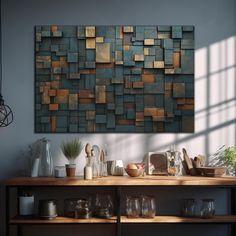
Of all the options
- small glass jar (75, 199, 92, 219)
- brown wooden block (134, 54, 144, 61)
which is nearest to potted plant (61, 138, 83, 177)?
small glass jar (75, 199, 92, 219)

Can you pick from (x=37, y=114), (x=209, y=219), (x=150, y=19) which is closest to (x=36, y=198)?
(x=37, y=114)

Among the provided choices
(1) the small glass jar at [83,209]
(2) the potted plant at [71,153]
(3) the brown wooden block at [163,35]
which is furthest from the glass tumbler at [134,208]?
(3) the brown wooden block at [163,35]

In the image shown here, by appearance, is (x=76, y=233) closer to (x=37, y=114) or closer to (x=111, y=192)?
(x=111, y=192)

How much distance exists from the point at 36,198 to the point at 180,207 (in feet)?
4.26

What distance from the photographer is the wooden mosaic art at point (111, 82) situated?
3.72 meters

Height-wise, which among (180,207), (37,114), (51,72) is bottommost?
(180,207)

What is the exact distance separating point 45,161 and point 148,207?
0.96 m

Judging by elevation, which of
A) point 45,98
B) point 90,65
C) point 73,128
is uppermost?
point 90,65

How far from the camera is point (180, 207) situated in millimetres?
3697

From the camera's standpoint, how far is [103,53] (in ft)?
12.3

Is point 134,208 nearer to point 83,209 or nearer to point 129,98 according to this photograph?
point 83,209

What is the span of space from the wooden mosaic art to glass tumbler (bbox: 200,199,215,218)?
675 millimetres

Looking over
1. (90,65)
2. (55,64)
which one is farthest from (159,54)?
(55,64)

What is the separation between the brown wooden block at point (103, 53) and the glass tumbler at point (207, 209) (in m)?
Result: 1.50
